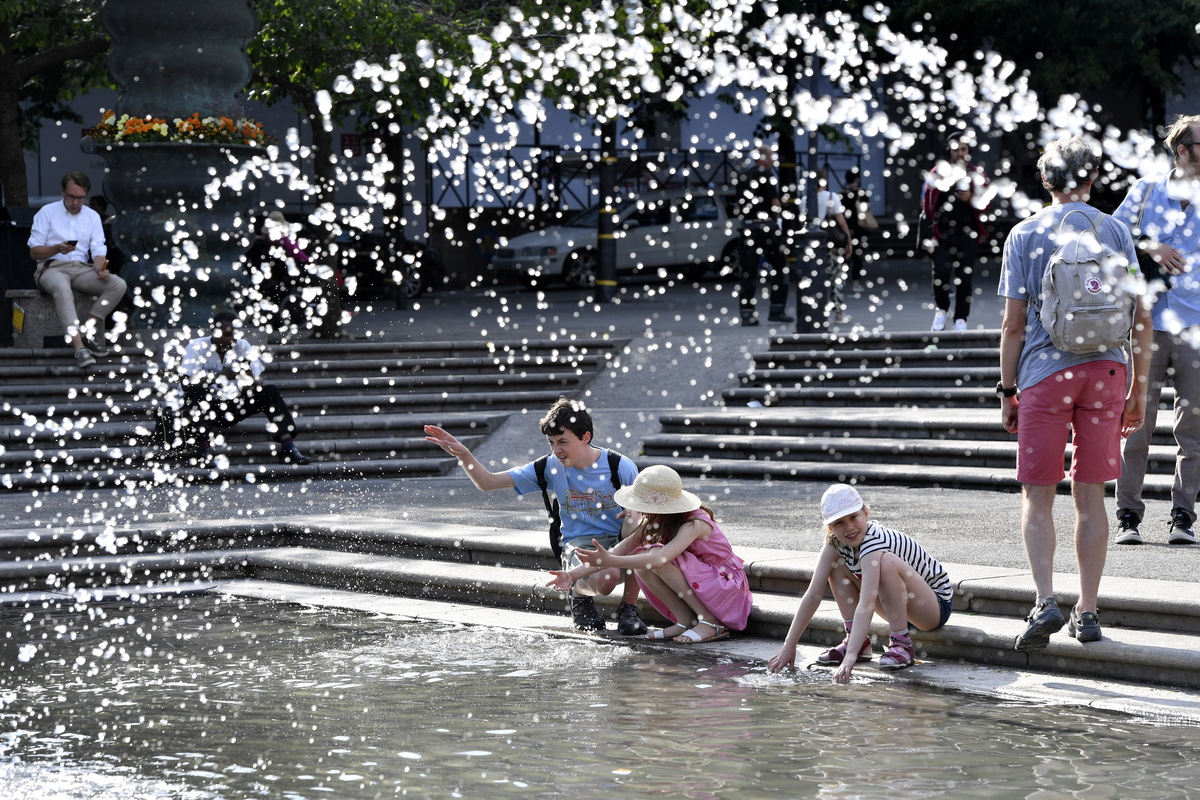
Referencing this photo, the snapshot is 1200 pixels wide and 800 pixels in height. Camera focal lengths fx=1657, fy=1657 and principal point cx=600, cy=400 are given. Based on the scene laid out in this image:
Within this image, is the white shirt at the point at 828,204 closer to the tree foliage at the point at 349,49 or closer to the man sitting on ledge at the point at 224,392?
the tree foliage at the point at 349,49

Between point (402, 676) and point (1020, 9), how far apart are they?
23.3 meters

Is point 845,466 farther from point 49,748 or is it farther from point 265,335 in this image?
point 49,748

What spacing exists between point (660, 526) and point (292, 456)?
5846 millimetres

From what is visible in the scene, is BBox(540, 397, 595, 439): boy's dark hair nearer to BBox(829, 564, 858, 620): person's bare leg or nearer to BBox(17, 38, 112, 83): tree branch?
BBox(829, 564, 858, 620): person's bare leg

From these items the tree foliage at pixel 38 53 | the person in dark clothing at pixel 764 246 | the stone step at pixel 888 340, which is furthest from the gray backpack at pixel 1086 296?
the tree foliage at pixel 38 53

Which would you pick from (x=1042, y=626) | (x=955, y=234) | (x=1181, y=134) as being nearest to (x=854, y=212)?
(x=955, y=234)

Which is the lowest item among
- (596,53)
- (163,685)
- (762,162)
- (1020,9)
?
(163,685)

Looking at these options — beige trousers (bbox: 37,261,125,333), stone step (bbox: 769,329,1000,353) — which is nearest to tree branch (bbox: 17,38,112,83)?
beige trousers (bbox: 37,261,125,333)

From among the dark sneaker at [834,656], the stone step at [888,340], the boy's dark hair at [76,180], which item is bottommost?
the dark sneaker at [834,656]

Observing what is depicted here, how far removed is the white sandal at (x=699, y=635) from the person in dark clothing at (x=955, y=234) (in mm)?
7810

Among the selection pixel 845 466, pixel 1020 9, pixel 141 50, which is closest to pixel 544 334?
pixel 141 50

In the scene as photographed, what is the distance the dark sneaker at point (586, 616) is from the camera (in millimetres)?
7113

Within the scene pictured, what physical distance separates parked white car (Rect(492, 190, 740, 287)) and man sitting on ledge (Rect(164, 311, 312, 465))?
49.6 feet

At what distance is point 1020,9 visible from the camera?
27.0 m
